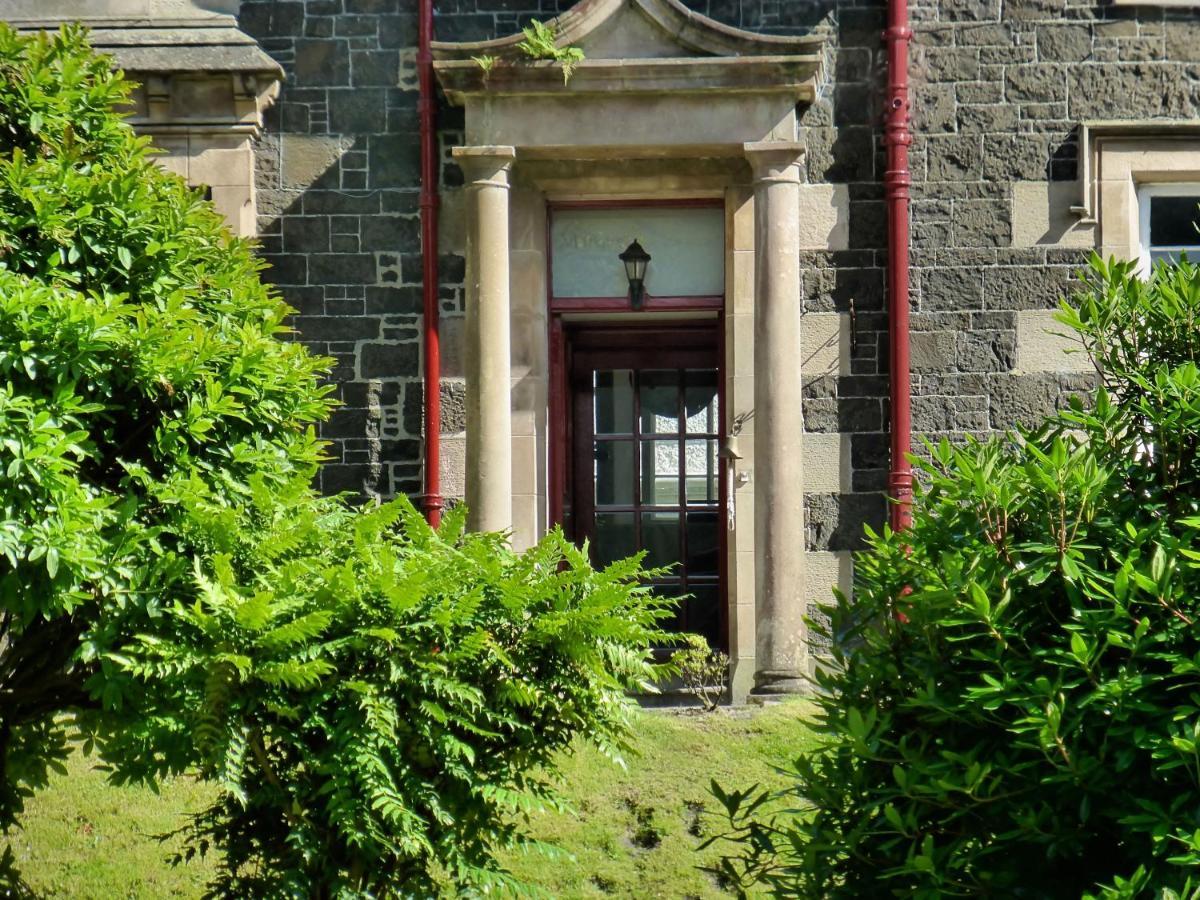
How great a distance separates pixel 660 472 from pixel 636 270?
4.67 ft

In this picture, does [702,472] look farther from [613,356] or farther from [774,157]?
[774,157]

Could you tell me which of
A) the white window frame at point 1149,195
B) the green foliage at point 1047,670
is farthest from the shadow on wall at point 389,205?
the green foliage at point 1047,670

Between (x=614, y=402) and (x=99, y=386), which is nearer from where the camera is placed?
(x=99, y=386)

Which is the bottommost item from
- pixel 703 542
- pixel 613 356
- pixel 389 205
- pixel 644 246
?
pixel 703 542

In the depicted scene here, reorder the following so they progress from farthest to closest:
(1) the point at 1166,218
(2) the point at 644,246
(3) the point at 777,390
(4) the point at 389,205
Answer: (2) the point at 644,246 < (1) the point at 1166,218 < (4) the point at 389,205 < (3) the point at 777,390

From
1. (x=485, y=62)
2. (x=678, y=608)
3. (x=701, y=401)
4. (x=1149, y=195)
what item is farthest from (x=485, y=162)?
(x=1149, y=195)

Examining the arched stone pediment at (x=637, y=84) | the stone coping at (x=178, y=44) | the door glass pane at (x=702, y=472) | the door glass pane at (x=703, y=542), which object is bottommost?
the door glass pane at (x=703, y=542)

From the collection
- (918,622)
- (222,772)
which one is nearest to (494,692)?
(222,772)

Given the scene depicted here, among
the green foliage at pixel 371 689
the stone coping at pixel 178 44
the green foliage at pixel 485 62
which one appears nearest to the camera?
the green foliage at pixel 371 689

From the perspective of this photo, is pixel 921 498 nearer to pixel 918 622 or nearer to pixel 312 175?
pixel 918 622

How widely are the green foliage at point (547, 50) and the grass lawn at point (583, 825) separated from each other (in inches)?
159

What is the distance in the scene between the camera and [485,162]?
940 cm

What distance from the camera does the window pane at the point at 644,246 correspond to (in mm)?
10109

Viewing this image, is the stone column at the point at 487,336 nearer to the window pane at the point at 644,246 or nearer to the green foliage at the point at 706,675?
the window pane at the point at 644,246
